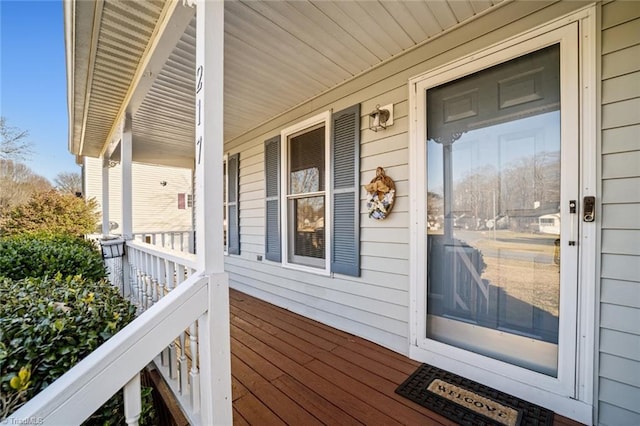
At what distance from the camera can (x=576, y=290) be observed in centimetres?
160

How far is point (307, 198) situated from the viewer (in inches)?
132

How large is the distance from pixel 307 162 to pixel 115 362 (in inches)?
107

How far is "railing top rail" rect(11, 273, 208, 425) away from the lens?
2.58 ft

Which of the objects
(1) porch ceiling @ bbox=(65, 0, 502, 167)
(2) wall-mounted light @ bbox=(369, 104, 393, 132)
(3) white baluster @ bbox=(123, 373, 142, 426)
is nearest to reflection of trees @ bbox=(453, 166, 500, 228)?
(2) wall-mounted light @ bbox=(369, 104, 393, 132)

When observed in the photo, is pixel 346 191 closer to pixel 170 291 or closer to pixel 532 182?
pixel 532 182

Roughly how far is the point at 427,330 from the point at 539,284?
0.88m

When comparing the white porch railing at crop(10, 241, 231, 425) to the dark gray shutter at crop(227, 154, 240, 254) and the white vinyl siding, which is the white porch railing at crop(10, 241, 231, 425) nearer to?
the white vinyl siding

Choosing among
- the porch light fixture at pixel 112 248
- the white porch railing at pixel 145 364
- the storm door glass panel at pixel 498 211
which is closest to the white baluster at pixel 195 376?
the white porch railing at pixel 145 364

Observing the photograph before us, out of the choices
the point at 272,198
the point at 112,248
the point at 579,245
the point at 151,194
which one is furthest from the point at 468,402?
the point at 151,194

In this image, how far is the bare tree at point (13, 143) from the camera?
573cm

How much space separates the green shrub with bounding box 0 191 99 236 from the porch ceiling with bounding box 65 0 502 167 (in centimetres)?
470

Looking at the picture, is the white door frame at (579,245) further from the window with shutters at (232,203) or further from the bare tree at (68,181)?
the bare tree at (68,181)

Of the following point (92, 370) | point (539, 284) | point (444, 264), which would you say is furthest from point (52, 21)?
point (539, 284)

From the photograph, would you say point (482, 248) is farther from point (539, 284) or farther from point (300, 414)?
point (300, 414)
